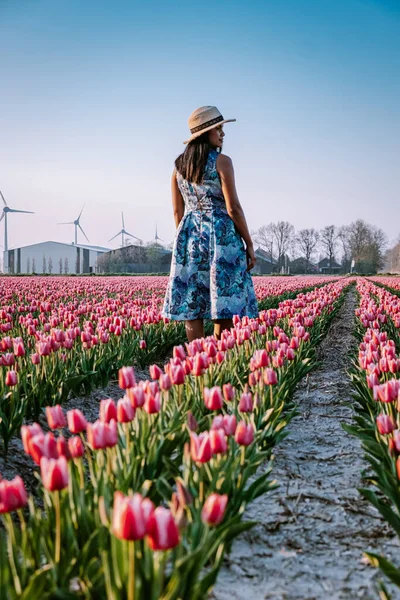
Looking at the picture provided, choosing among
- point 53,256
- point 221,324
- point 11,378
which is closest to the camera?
point 11,378

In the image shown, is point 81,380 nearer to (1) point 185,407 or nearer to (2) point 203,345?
(2) point 203,345

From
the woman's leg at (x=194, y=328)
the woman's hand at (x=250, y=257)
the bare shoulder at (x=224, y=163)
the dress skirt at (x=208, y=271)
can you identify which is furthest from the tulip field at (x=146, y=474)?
the bare shoulder at (x=224, y=163)

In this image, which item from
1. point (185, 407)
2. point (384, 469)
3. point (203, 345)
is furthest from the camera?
point (203, 345)

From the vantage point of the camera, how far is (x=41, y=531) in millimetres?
1393

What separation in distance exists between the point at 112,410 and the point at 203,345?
4.86ft

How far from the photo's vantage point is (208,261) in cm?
482

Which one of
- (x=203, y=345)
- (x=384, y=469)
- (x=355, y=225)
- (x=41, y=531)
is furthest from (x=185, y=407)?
(x=355, y=225)

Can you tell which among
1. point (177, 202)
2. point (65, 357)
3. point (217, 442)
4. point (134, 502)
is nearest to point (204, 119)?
point (177, 202)

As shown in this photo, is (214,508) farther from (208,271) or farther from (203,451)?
(208,271)

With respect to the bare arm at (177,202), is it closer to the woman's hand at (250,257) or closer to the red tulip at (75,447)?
the woman's hand at (250,257)

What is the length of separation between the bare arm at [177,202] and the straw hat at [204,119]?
0.55m

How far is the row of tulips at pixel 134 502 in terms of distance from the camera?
1173 millimetres

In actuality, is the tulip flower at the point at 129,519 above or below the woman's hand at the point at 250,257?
below

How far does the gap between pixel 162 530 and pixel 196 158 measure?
380cm
